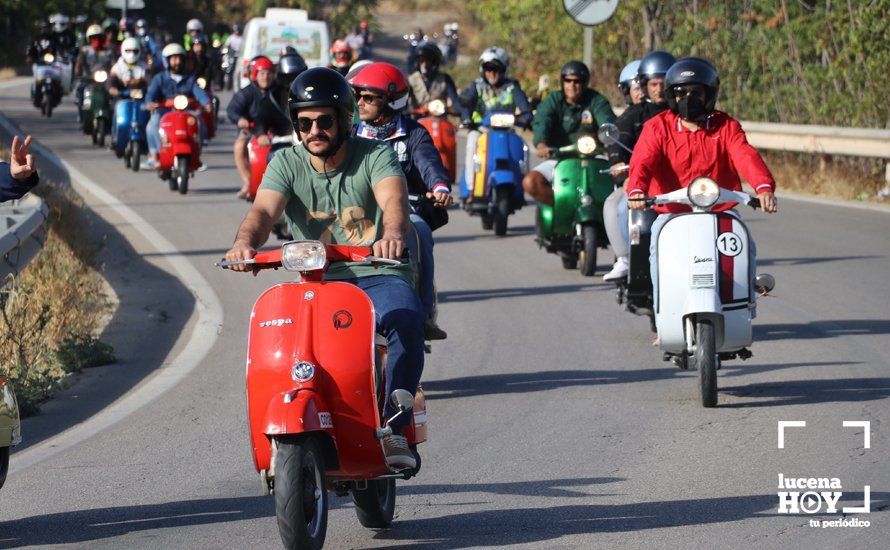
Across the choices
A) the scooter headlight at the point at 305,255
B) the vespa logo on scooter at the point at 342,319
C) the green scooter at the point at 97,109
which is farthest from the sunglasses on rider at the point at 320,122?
the green scooter at the point at 97,109

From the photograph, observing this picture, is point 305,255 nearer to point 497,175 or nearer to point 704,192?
point 704,192

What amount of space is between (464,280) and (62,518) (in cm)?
773

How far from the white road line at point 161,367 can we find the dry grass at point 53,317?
46cm

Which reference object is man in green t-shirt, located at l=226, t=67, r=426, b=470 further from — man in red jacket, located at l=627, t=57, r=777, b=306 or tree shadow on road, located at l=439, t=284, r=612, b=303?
tree shadow on road, located at l=439, t=284, r=612, b=303

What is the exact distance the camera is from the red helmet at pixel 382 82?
9805mm

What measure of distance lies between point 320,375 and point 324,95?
1.19 m

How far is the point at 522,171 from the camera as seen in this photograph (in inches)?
695

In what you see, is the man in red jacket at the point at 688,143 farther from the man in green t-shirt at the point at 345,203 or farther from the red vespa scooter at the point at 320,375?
the red vespa scooter at the point at 320,375

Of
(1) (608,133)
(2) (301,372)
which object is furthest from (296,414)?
(1) (608,133)

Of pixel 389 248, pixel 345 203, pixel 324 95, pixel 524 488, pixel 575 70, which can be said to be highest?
pixel 324 95

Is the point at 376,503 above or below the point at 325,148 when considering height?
below

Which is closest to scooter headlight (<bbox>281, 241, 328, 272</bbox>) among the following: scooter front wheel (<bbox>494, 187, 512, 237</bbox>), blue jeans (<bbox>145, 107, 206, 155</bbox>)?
scooter front wheel (<bbox>494, 187, 512, 237</bbox>)

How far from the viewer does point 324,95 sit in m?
6.75

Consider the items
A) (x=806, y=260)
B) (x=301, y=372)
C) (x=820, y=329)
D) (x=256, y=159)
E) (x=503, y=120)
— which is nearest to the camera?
(x=301, y=372)
